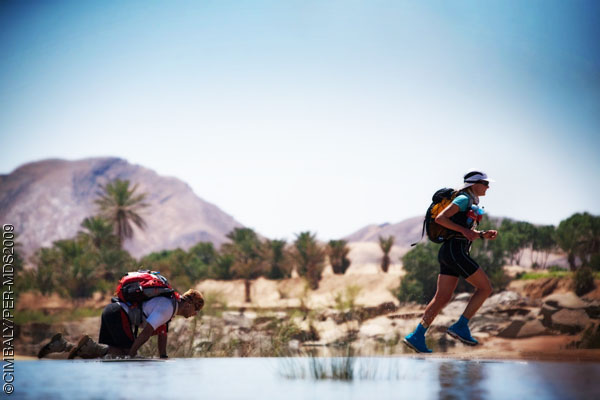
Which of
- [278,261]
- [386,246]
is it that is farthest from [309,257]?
[386,246]

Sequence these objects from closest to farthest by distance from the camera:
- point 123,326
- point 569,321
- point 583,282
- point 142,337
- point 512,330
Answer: point 142,337 < point 123,326 < point 569,321 < point 512,330 < point 583,282

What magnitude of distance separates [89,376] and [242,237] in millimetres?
61921

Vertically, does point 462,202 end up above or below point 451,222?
above

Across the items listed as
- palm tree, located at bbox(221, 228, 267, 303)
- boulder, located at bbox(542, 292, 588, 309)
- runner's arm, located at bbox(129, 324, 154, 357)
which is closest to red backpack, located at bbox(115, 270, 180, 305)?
runner's arm, located at bbox(129, 324, 154, 357)

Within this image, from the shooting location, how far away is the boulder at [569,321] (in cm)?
2422

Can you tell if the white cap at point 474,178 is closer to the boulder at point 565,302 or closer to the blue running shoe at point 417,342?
the blue running shoe at point 417,342

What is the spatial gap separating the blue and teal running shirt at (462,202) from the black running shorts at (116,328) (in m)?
3.36

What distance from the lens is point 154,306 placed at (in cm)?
657

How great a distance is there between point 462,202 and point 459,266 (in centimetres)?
63

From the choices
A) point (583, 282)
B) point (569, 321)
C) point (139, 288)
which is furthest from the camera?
point (583, 282)

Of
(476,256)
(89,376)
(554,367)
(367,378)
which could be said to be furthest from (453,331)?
(476,256)

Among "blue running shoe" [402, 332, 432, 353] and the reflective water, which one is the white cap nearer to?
"blue running shoe" [402, 332, 432, 353]

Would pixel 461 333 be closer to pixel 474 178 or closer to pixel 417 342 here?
pixel 417 342

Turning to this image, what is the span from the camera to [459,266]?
6809 millimetres
